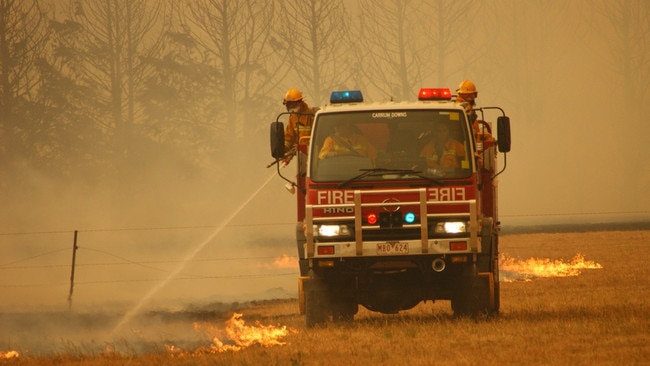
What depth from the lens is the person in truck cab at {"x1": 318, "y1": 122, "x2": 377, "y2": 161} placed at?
15.4 m

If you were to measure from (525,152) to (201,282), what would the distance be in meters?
50.8

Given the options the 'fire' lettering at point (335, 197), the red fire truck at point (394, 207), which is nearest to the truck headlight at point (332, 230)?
the red fire truck at point (394, 207)

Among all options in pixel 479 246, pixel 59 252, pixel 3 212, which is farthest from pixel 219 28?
pixel 479 246

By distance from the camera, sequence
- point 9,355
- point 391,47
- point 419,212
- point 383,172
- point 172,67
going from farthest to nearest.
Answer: point 391,47 → point 172,67 → point 383,172 → point 419,212 → point 9,355

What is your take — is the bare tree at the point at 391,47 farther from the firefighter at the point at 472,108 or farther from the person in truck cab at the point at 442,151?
the person in truck cab at the point at 442,151

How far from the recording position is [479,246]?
15188 mm

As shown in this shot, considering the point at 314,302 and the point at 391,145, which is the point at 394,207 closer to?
the point at 391,145

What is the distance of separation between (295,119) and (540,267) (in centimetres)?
1161

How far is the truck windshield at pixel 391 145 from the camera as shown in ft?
50.1

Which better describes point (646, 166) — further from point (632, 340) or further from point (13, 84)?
point (632, 340)

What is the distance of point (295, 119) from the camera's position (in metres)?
16.9

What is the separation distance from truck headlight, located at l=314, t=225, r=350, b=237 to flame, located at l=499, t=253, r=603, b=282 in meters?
9.62

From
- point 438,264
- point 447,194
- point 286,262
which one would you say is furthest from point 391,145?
point 286,262

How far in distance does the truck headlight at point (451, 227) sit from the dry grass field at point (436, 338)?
3.39 ft
